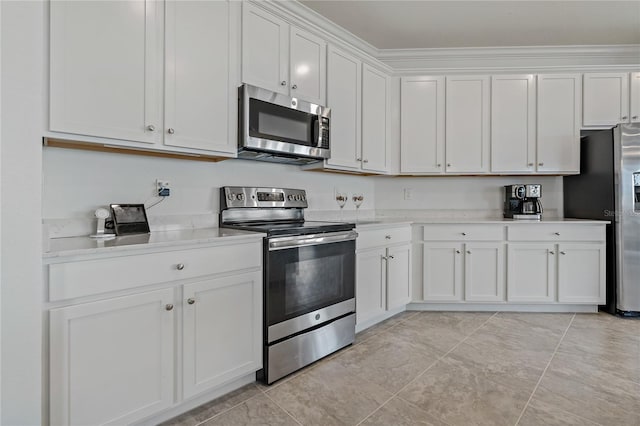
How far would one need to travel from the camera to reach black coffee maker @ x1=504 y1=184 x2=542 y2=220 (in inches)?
130

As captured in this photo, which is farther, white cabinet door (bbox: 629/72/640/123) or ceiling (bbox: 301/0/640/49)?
white cabinet door (bbox: 629/72/640/123)

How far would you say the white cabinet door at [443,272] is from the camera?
3137 mm

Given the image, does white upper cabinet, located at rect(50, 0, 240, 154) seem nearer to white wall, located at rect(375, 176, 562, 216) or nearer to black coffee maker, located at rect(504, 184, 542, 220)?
white wall, located at rect(375, 176, 562, 216)

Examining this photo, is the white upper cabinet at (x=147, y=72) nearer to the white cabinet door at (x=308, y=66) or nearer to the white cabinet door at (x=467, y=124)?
the white cabinet door at (x=308, y=66)

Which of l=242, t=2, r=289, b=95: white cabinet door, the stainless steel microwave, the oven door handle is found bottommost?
the oven door handle

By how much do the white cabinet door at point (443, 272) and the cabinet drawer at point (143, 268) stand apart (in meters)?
1.89

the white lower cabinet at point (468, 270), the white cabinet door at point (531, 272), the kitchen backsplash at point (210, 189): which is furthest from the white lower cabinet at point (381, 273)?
the white cabinet door at point (531, 272)

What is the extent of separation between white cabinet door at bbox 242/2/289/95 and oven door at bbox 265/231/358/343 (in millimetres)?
1083

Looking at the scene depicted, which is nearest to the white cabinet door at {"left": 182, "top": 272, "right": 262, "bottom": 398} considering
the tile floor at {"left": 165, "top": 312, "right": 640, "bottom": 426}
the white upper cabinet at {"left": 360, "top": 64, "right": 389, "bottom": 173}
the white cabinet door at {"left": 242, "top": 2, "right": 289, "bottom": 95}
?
the tile floor at {"left": 165, "top": 312, "right": 640, "bottom": 426}

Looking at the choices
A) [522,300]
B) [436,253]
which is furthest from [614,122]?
[436,253]

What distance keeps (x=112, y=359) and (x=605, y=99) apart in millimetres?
4505

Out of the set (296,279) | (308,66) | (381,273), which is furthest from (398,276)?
(308,66)

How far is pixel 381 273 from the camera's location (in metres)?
2.79

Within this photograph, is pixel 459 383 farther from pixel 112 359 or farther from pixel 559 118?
pixel 559 118
